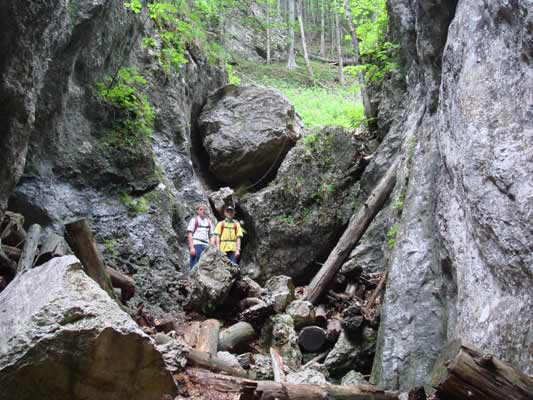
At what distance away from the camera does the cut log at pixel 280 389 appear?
5160 mm

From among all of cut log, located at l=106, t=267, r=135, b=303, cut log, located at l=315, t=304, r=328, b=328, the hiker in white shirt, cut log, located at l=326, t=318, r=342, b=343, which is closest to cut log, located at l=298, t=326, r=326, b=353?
cut log, located at l=326, t=318, r=342, b=343

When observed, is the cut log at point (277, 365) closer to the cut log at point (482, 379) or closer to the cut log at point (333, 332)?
the cut log at point (333, 332)

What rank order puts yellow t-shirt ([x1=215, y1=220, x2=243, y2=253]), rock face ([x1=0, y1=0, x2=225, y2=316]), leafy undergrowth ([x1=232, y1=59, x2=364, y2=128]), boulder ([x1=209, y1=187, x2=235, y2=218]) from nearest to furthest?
rock face ([x1=0, y1=0, x2=225, y2=316])
yellow t-shirt ([x1=215, y1=220, x2=243, y2=253])
boulder ([x1=209, y1=187, x2=235, y2=218])
leafy undergrowth ([x1=232, y1=59, x2=364, y2=128])

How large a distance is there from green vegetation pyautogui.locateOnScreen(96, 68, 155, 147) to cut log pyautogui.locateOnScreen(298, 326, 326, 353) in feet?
18.1

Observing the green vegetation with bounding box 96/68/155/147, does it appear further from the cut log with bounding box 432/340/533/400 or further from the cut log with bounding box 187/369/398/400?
the cut log with bounding box 432/340/533/400

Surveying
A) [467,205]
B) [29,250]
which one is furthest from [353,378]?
[29,250]

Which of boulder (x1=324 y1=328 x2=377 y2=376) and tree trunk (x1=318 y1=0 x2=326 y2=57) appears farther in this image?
tree trunk (x1=318 y1=0 x2=326 y2=57)

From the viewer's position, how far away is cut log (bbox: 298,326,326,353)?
8930mm

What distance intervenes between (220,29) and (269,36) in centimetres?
1641

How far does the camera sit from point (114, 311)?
3.59 meters

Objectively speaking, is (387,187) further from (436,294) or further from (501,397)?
(501,397)

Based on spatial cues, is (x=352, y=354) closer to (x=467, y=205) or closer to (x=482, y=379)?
(x=467, y=205)

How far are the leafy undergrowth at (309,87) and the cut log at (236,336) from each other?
14.9 m

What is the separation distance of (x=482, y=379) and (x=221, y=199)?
34.1 ft
